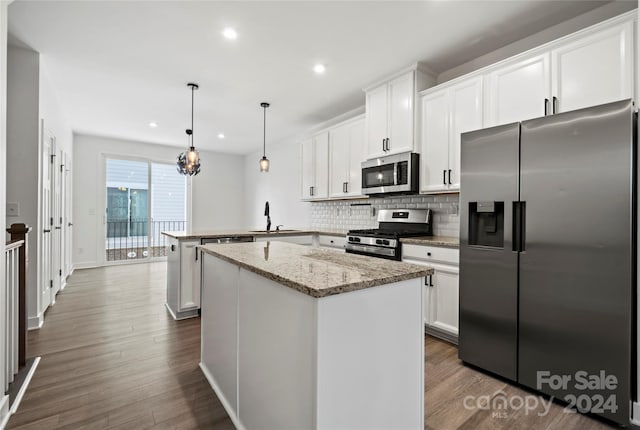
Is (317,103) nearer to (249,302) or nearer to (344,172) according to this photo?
(344,172)

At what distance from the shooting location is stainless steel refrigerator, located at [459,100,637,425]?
5.36 ft

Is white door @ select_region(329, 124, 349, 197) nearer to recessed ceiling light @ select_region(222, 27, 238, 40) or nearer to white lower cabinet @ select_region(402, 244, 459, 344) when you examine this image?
white lower cabinet @ select_region(402, 244, 459, 344)

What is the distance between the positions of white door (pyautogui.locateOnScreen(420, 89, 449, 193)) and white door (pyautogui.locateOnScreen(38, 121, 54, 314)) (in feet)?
12.8

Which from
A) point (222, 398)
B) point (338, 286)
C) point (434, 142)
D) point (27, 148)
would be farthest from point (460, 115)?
point (27, 148)

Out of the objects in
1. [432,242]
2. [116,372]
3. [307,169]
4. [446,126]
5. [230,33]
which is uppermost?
[230,33]

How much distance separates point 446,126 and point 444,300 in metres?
1.61

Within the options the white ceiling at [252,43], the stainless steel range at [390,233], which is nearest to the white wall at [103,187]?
the white ceiling at [252,43]

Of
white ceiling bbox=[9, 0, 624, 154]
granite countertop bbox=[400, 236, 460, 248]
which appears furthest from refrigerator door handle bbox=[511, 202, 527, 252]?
white ceiling bbox=[9, 0, 624, 154]

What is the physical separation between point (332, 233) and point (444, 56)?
7.58 ft

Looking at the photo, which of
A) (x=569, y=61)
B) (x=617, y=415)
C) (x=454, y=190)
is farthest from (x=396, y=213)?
(x=617, y=415)

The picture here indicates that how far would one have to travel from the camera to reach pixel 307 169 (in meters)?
4.93

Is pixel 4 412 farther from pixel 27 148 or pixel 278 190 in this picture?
pixel 278 190

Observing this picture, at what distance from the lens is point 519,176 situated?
2.02 metres

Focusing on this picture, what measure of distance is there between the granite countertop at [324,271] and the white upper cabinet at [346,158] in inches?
96.8
